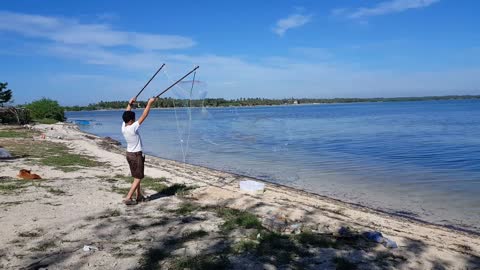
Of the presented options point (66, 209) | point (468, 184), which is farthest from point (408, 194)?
point (66, 209)

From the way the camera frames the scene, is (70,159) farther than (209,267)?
Yes

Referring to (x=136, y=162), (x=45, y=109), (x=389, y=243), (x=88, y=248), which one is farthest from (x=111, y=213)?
(x=45, y=109)

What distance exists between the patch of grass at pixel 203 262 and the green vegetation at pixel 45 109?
68211 mm

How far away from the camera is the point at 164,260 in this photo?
18.9 ft

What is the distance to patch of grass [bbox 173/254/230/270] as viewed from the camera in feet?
18.1

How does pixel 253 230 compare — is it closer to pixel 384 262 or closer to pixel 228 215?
pixel 228 215

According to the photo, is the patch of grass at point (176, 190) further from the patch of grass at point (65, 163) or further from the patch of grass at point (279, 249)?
→ the patch of grass at point (65, 163)

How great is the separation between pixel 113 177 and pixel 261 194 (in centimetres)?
474

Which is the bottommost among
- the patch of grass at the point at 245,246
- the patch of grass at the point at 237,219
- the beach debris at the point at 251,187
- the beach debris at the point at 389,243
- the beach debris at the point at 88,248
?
the beach debris at the point at 251,187

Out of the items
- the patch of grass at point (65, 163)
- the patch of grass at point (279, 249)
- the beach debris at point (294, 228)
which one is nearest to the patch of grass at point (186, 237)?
the patch of grass at point (279, 249)

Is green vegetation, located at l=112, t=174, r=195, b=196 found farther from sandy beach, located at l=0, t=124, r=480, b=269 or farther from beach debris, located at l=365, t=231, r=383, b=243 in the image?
beach debris, located at l=365, t=231, r=383, b=243

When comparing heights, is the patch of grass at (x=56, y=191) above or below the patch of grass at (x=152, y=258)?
above

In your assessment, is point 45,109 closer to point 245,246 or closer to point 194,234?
point 194,234

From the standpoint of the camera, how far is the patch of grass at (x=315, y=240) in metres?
6.71
